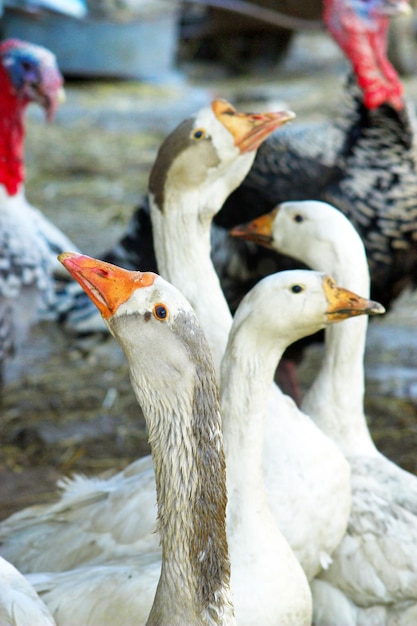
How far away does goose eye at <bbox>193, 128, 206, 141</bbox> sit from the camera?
3568 mm

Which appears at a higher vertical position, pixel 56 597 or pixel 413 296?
pixel 56 597

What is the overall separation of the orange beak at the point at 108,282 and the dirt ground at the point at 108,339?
255cm

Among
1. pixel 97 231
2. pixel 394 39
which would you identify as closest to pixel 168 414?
pixel 97 231

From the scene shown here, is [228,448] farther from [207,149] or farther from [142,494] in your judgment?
[207,149]

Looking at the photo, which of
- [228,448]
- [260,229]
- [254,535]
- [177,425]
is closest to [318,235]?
[260,229]

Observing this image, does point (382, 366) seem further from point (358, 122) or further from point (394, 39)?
point (394, 39)

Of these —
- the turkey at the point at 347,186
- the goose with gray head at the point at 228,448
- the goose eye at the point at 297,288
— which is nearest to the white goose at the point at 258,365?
the goose eye at the point at 297,288

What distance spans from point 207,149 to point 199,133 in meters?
0.06

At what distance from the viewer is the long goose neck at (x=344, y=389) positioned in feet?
12.9

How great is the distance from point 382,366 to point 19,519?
300cm

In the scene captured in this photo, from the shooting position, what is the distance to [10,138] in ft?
17.5

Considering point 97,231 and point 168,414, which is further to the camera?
point 97,231

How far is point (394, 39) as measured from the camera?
1248 cm

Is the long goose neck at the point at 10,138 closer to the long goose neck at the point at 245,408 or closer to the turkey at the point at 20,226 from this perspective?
the turkey at the point at 20,226
